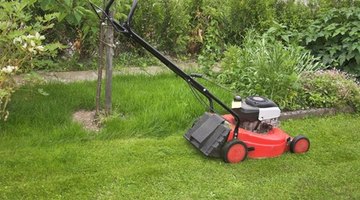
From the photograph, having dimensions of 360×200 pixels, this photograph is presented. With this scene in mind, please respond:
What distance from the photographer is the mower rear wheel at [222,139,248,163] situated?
144 inches

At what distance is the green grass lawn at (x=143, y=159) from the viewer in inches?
130

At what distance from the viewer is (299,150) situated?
3.98 meters

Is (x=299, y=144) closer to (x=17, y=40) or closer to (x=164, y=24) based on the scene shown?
(x=17, y=40)

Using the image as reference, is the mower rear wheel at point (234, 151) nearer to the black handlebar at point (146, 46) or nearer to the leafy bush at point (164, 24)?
the black handlebar at point (146, 46)

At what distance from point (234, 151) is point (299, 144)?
25.2 inches

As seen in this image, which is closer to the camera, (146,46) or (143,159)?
(146,46)

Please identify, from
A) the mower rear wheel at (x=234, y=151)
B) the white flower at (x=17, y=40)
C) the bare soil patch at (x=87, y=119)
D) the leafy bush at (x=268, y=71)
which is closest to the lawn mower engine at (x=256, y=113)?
the mower rear wheel at (x=234, y=151)

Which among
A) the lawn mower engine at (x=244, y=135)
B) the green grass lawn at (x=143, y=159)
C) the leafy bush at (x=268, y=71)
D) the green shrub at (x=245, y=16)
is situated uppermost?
the green shrub at (x=245, y=16)

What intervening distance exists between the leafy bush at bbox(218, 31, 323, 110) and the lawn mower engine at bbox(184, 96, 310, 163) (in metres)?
0.94

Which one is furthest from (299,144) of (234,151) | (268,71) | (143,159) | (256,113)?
(143,159)

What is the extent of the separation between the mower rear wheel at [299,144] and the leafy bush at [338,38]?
6.45ft

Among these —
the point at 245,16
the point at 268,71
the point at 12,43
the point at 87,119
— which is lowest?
the point at 87,119

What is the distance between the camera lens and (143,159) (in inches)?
147

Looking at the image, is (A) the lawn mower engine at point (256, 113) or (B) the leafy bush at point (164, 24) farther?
(B) the leafy bush at point (164, 24)
